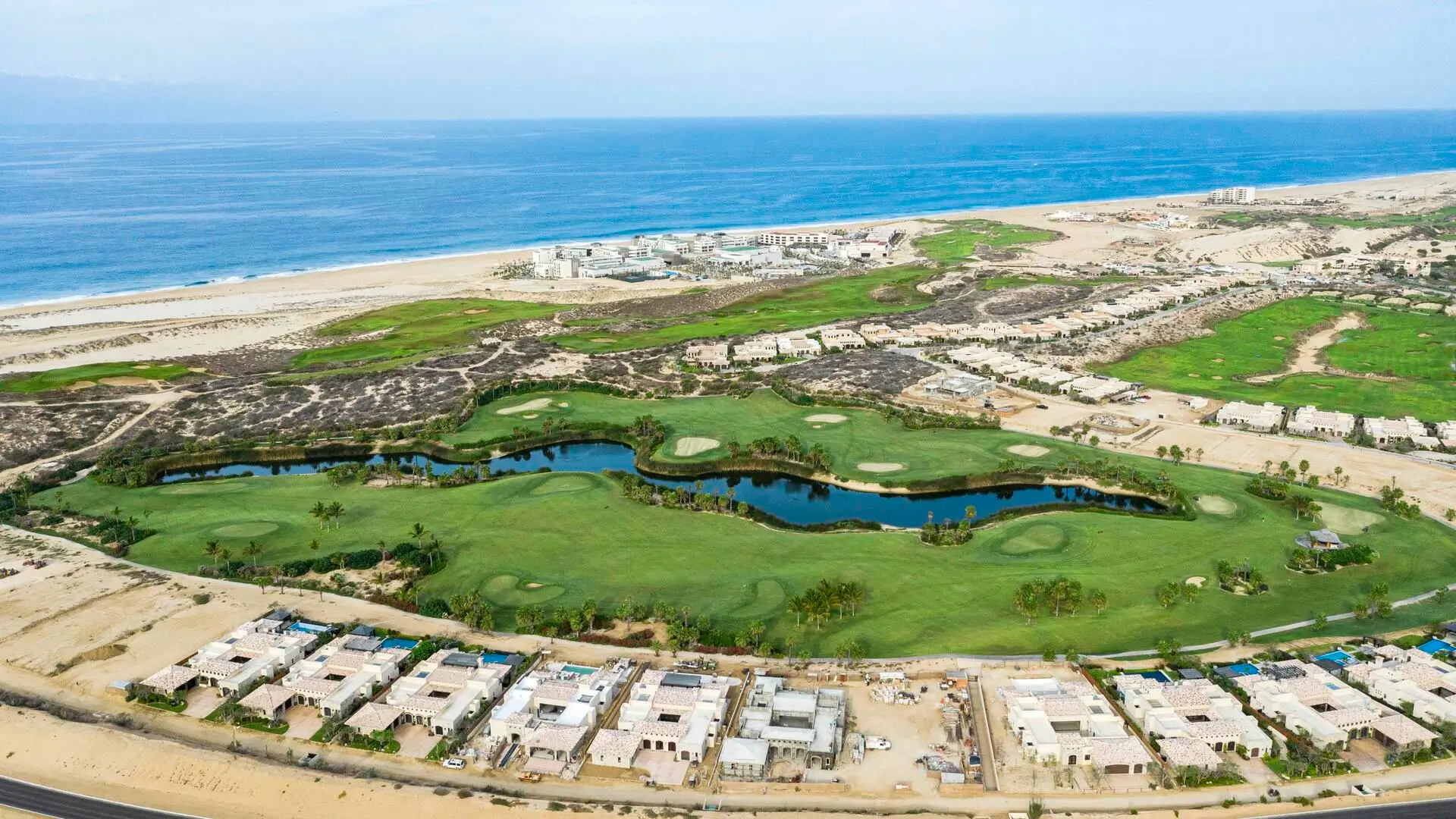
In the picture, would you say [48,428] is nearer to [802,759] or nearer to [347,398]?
[347,398]

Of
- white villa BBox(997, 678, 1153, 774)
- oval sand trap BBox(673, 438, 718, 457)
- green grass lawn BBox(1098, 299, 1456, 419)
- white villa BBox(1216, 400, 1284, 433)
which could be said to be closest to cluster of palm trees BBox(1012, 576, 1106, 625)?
white villa BBox(997, 678, 1153, 774)

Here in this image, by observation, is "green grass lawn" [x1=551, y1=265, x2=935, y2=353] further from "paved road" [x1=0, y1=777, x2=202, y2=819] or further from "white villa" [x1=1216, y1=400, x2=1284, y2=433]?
"paved road" [x1=0, y1=777, x2=202, y2=819]

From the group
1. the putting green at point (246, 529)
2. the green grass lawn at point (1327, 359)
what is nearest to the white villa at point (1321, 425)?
the green grass lawn at point (1327, 359)

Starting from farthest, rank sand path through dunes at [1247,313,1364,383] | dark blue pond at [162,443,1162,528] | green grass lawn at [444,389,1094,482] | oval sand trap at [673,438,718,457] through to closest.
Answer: sand path through dunes at [1247,313,1364,383], oval sand trap at [673,438,718,457], green grass lawn at [444,389,1094,482], dark blue pond at [162,443,1162,528]

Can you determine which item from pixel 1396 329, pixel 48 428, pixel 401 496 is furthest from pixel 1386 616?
pixel 48 428

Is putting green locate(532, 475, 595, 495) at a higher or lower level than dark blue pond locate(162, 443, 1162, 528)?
higher

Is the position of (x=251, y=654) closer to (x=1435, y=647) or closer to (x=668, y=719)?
(x=668, y=719)
